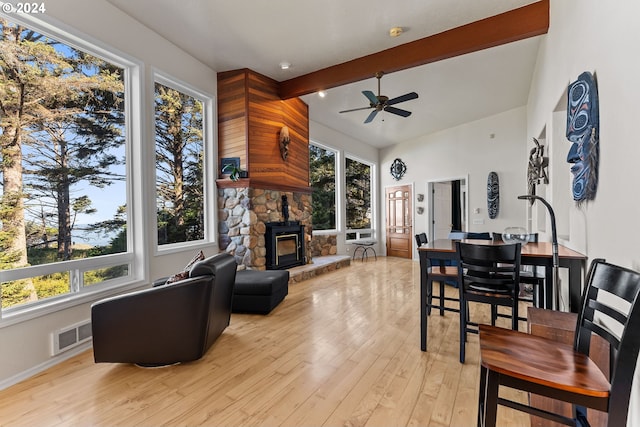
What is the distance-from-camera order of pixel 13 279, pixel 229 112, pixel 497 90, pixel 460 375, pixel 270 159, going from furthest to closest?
pixel 497 90
pixel 270 159
pixel 229 112
pixel 13 279
pixel 460 375

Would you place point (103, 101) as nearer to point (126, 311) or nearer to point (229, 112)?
point (229, 112)

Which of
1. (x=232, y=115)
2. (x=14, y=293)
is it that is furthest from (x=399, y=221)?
(x=14, y=293)

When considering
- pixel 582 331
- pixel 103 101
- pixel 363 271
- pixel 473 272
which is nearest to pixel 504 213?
pixel 363 271

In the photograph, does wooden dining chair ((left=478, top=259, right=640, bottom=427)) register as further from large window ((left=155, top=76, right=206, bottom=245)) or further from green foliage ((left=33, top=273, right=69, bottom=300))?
large window ((left=155, top=76, right=206, bottom=245))

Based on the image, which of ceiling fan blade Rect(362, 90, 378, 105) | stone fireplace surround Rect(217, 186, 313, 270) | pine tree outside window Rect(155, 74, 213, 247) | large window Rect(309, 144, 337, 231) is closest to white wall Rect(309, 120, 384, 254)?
large window Rect(309, 144, 337, 231)

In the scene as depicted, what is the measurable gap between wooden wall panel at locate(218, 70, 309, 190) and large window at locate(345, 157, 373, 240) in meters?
2.82

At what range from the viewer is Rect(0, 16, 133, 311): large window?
7.93 feet

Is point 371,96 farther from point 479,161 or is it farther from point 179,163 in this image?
point 479,161

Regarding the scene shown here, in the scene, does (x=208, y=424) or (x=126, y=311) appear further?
(x=126, y=311)

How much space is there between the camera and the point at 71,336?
8.64 ft

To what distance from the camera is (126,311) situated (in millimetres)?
2236

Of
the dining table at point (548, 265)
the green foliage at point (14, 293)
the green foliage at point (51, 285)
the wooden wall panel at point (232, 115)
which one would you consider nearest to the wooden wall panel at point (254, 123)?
the wooden wall panel at point (232, 115)

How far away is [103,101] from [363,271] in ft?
16.6

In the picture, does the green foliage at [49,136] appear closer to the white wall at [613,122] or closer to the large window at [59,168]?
the large window at [59,168]
